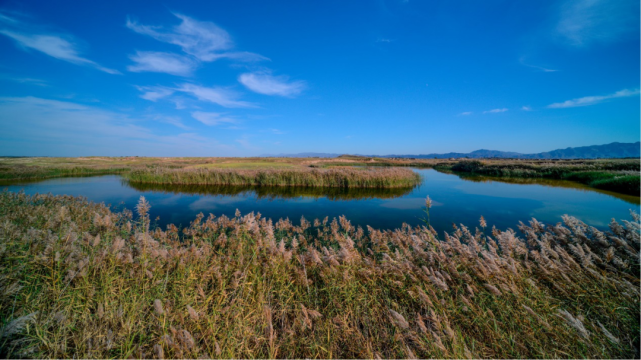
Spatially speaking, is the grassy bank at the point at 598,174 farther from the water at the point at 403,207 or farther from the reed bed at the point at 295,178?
the reed bed at the point at 295,178

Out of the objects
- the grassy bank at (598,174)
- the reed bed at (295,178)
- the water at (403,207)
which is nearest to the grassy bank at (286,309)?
the water at (403,207)

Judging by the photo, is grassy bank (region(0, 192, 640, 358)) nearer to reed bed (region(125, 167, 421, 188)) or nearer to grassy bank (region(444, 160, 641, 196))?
reed bed (region(125, 167, 421, 188))

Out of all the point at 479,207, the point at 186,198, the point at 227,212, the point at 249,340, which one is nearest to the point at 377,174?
the point at 479,207

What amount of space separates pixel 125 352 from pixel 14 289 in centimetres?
144

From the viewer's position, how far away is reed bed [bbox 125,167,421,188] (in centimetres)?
2180

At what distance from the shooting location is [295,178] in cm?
2316

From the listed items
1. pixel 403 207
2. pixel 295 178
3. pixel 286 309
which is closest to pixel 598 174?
pixel 403 207

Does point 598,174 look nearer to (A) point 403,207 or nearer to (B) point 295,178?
(A) point 403,207

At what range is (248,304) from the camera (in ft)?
9.53

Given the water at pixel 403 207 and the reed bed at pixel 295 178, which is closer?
the water at pixel 403 207

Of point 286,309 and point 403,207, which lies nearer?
point 286,309

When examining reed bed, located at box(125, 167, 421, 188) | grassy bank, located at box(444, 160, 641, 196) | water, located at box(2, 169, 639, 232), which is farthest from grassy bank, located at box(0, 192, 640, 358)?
grassy bank, located at box(444, 160, 641, 196)

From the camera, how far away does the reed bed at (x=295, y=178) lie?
858 inches

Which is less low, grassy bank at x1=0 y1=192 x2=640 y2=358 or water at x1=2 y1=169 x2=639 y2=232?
grassy bank at x1=0 y1=192 x2=640 y2=358
